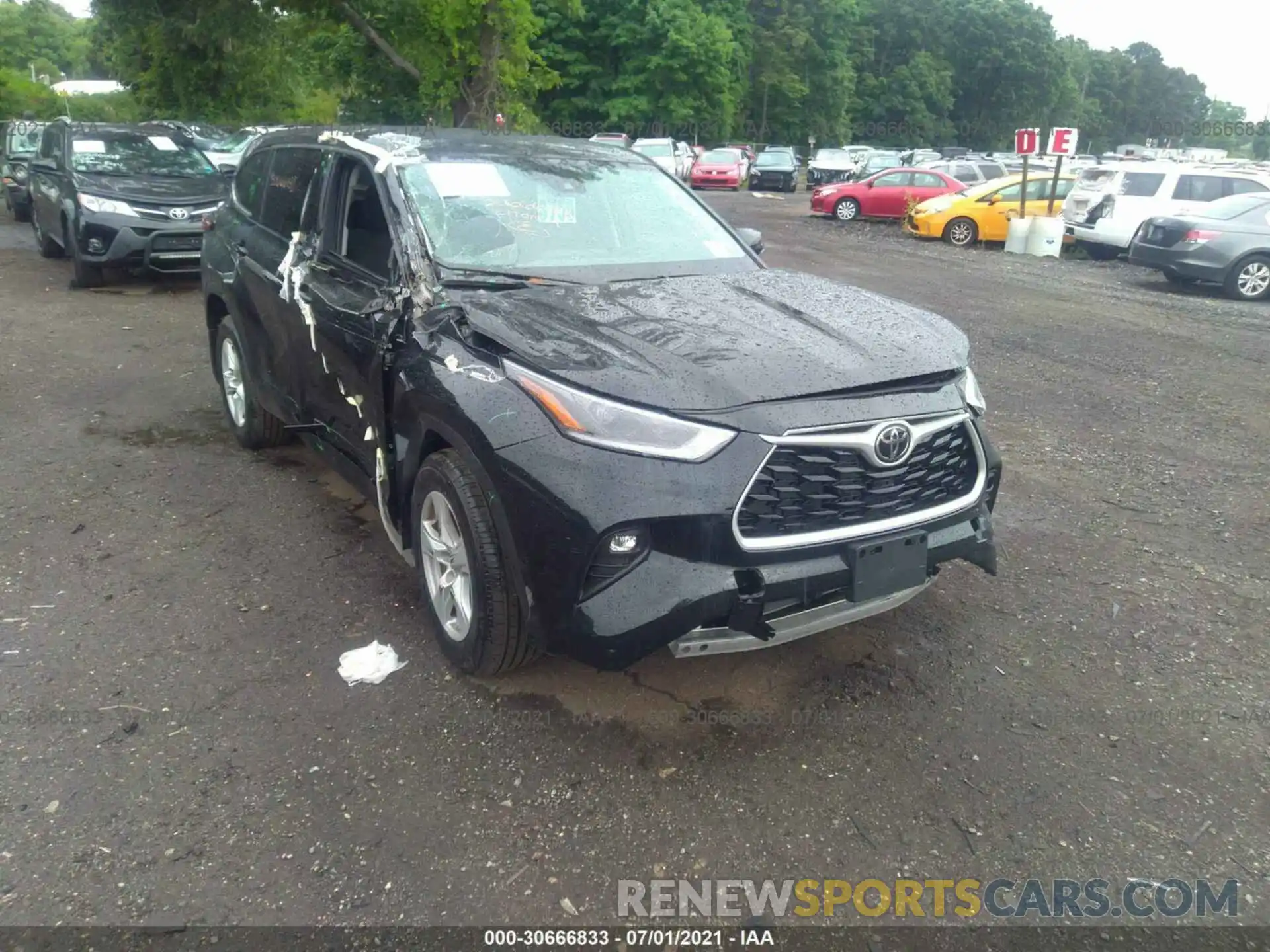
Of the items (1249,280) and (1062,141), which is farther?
(1062,141)

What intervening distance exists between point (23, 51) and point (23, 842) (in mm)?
55824

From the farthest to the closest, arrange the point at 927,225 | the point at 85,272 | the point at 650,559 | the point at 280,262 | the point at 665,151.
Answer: the point at 665,151
the point at 927,225
the point at 85,272
the point at 280,262
the point at 650,559

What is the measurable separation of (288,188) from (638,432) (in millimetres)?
3104

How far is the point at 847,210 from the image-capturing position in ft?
76.7

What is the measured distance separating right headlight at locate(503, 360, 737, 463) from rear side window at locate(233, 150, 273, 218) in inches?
132

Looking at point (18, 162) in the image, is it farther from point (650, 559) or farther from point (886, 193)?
point (650, 559)

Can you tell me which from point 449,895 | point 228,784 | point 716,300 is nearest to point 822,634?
point 716,300

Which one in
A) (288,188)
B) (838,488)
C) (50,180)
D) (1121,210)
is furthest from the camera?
(1121,210)

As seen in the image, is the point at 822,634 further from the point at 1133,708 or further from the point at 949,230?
the point at 949,230

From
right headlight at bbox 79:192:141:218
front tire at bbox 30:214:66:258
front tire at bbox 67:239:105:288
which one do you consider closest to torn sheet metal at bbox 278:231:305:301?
right headlight at bbox 79:192:141:218

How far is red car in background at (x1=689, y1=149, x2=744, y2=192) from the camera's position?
34.4 meters

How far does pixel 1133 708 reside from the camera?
137 inches

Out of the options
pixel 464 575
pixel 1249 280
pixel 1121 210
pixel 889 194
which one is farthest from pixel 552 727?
pixel 889 194

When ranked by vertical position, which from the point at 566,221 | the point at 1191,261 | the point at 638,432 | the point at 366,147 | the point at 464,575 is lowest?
the point at 1191,261
